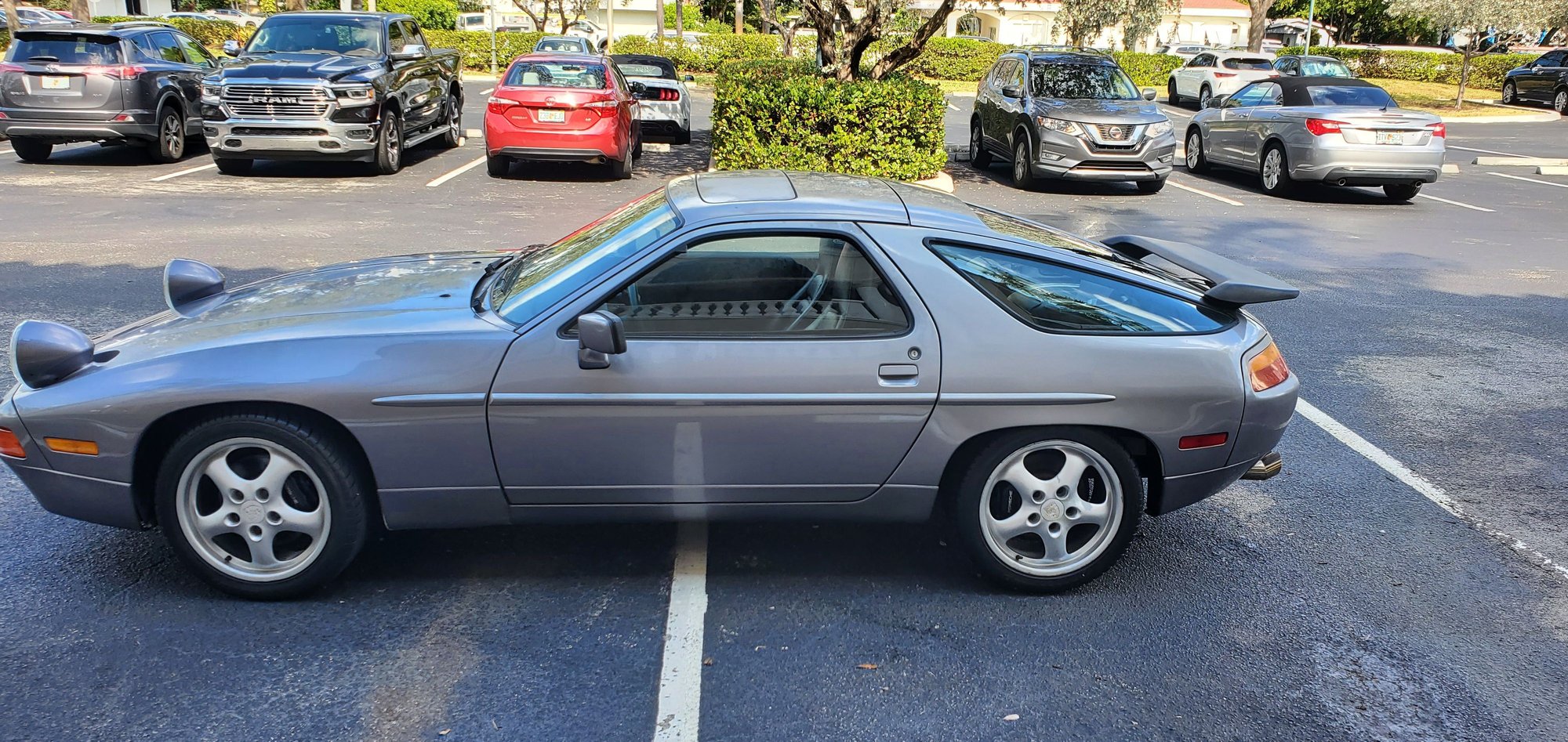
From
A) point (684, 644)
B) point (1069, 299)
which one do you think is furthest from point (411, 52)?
point (684, 644)

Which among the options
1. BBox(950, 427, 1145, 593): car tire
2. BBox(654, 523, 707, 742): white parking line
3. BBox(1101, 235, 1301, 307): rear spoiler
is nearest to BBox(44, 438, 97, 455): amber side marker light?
BBox(654, 523, 707, 742): white parking line

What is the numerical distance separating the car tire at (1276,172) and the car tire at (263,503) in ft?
45.0

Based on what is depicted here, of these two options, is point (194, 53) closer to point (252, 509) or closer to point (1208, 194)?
point (1208, 194)

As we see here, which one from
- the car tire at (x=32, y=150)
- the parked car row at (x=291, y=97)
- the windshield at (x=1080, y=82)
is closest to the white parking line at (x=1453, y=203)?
the windshield at (x=1080, y=82)

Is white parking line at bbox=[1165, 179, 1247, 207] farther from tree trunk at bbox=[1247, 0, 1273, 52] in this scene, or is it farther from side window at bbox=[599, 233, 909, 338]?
tree trunk at bbox=[1247, 0, 1273, 52]

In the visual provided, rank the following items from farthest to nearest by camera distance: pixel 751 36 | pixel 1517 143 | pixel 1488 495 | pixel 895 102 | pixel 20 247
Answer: pixel 751 36 < pixel 1517 143 < pixel 895 102 < pixel 20 247 < pixel 1488 495

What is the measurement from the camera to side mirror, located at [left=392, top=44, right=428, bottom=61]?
14875 millimetres

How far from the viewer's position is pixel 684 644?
371 centimetres

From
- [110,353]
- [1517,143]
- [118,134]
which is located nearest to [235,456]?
[110,353]

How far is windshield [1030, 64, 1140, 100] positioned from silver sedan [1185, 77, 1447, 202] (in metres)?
1.73

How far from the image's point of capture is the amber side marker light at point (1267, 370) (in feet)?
13.6

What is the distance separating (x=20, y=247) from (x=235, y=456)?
24.5 ft

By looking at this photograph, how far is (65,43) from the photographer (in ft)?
47.2

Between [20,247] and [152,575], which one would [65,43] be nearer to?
[20,247]
